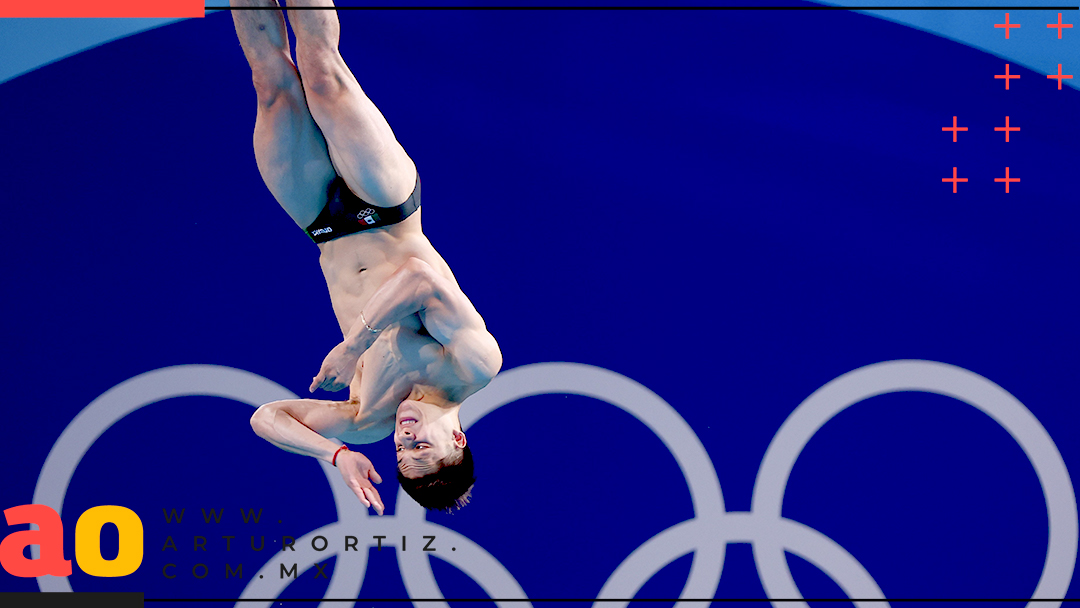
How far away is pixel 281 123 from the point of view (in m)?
3.74

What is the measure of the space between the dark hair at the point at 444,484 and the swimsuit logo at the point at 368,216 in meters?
1.05

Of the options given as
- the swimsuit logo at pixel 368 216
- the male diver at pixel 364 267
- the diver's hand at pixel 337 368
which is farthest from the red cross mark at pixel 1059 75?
the diver's hand at pixel 337 368

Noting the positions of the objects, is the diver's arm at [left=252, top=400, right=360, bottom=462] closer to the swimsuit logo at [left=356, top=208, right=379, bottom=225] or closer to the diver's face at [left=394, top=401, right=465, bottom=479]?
the diver's face at [left=394, top=401, right=465, bottom=479]

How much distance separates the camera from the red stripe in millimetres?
5336

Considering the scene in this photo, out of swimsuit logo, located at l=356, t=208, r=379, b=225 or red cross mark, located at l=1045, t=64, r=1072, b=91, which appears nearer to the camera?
swimsuit logo, located at l=356, t=208, r=379, b=225

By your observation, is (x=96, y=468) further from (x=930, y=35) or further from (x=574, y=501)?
(x=930, y=35)

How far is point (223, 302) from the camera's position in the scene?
540 cm

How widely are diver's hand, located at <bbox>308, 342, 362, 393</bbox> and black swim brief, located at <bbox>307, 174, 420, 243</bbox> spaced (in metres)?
0.61

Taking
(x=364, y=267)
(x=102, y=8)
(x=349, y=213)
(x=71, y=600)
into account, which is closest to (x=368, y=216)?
(x=349, y=213)

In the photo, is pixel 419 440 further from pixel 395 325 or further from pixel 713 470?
pixel 713 470

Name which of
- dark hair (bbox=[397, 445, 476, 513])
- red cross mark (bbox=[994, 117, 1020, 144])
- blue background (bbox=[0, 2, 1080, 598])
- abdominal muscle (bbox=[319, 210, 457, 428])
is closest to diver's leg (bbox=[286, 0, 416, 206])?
abdominal muscle (bbox=[319, 210, 457, 428])

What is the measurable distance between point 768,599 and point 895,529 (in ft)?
2.82

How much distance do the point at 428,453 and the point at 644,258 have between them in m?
2.10

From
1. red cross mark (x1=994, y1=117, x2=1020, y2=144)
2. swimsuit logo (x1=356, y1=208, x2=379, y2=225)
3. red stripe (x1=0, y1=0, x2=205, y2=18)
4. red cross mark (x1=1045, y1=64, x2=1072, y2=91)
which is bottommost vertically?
swimsuit logo (x1=356, y1=208, x2=379, y2=225)
